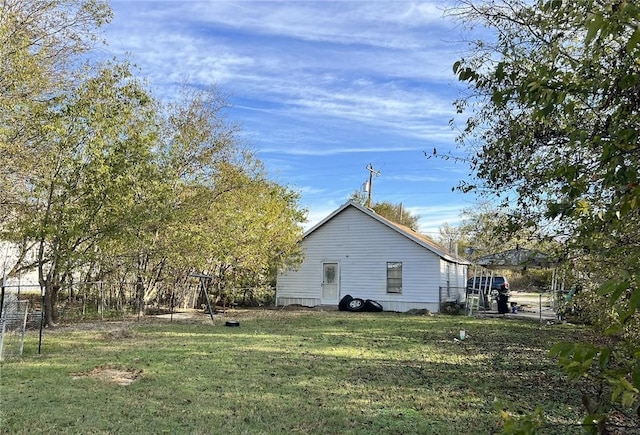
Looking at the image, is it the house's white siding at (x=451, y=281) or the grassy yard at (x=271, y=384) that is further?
the house's white siding at (x=451, y=281)

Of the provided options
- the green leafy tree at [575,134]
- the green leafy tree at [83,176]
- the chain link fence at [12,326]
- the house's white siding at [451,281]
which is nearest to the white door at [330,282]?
the house's white siding at [451,281]

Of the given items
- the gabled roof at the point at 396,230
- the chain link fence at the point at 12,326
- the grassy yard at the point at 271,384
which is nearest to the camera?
the grassy yard at the point at 271,384

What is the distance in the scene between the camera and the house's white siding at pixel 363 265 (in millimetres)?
17953

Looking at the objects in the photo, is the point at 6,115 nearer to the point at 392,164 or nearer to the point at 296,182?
the point at 296,182

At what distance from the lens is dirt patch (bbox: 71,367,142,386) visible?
5854 millimetres

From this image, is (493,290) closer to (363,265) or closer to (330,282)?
(363,265)

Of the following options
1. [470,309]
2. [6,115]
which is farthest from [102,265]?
[470,309]

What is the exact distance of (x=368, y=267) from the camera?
19.0 metres

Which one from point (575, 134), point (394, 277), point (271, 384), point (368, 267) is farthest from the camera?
point (368, 267)

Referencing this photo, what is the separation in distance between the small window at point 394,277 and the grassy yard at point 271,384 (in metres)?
7.93

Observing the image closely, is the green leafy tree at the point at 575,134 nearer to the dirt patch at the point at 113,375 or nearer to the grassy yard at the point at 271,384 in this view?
the grassy yard at the point at 271,384

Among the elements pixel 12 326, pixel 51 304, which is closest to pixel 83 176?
pixel 51 304

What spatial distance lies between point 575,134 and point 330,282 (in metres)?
18.0

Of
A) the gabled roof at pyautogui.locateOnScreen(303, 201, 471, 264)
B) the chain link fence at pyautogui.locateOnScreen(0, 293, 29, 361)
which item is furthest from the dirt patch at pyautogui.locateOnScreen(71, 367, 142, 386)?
the gabled roof at pyautogui.locateOnScreen(303, 201, 471, 264)
